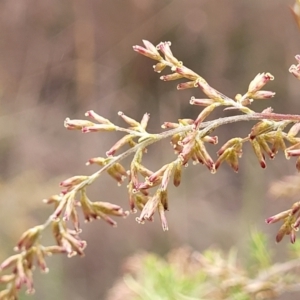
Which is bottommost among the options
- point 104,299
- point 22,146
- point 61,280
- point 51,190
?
point 104,299

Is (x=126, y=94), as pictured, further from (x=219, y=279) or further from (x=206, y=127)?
(x=206, y=127)

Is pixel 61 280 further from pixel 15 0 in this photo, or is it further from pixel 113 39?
pixel 15 0

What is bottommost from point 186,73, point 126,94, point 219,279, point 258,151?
point 219,279

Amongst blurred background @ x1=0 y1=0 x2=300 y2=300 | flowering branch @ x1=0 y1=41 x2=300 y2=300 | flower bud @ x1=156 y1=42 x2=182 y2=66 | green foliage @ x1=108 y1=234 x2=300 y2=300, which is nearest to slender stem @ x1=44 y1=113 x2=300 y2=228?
flowering branch @ x1=0 y1=41 x2=300 y2=300

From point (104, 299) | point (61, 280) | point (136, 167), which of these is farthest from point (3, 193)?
point (136, 167)

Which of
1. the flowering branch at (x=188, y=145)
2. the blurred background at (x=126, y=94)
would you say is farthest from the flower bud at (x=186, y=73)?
the blurred background at (x=126, y=94)

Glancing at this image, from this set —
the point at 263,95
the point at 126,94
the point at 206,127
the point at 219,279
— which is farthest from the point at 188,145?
the point at 126,94

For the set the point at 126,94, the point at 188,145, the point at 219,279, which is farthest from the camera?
the point at 126,94

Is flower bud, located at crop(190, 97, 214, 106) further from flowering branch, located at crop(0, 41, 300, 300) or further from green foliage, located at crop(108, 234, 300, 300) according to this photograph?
green foliage, located at crop(108, 234, 300, 300)

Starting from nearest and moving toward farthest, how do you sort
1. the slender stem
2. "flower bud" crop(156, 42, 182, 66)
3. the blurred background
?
the slender stem
"flower bud" crop(156, 42, 182, 66)
the blurred background
